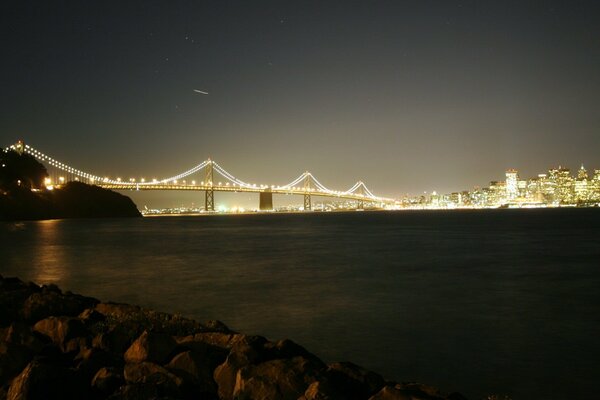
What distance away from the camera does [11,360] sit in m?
4.85

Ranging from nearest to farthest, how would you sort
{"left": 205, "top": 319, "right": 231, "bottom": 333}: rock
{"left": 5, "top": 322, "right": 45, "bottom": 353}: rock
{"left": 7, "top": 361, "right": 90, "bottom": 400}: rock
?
1. {"left": 7, "top": 361, "right": 90, "bottom": 400}: rock
2. {"left": 5, "top": 322, "right": 45, "bottom": 353}: rock
3. {"left": 205, "top": 319, "right": 231, "bottom": 333}: rock

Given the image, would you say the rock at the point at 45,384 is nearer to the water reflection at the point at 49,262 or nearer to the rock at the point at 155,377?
the rock at the point at 155,377

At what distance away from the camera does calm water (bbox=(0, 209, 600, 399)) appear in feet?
25.2

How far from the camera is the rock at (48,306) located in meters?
7.41

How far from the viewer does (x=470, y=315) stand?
1142cm

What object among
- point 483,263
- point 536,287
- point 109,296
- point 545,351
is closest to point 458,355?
point 545,351

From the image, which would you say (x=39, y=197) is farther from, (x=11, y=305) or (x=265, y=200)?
Result: (x=11, y=305)

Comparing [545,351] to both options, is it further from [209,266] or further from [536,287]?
[209,266]

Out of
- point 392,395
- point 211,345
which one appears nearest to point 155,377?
point 211,345

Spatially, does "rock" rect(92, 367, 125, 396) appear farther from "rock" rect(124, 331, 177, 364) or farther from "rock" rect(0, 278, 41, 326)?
"rock" rect(0, 278, 41, 326)

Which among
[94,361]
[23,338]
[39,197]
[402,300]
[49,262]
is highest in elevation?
[39,197]

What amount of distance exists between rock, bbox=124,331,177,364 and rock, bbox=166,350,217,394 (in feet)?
1.13

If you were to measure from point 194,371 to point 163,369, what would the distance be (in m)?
0.34

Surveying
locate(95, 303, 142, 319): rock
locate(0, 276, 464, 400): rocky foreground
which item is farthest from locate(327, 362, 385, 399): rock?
locate(95, 303, 142, 319): rock
